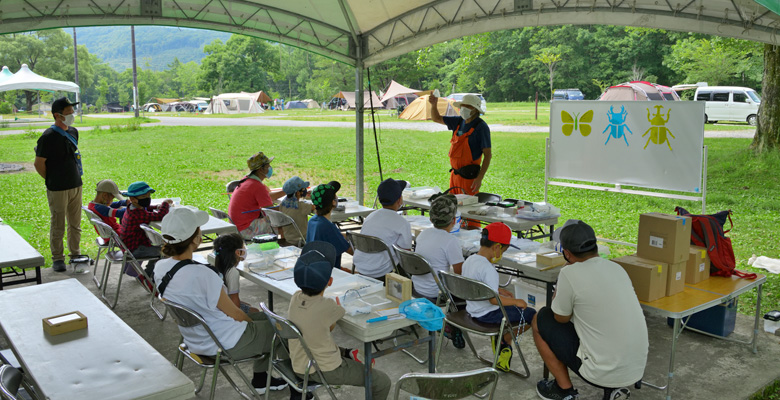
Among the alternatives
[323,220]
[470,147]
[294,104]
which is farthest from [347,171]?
[294,104]

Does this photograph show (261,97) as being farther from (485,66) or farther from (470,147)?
(470,147)

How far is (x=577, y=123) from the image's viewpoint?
696 cm

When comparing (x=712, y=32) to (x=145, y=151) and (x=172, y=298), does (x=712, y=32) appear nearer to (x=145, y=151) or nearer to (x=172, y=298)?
(x=172, y=298)

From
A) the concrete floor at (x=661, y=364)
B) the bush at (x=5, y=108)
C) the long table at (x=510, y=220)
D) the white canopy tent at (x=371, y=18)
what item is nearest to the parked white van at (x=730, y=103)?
the white canopy tent at (x=371, y=18)

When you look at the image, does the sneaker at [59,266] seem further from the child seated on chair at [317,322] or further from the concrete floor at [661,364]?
the child seated on chair at [317,322]

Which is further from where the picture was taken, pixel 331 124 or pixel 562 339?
pixel 331 124

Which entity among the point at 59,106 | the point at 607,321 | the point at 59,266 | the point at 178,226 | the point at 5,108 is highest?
the point at 5,108

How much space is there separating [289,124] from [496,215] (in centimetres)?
2159

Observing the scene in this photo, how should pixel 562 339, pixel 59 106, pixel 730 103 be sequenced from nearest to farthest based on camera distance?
pixel 562 339 → pixel 59 106 → pixel 730 103

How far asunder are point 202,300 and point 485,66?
34782 mm

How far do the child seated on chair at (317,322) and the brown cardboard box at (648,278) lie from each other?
189cm

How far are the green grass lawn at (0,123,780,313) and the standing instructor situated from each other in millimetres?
2346

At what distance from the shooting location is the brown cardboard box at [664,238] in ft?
12.7

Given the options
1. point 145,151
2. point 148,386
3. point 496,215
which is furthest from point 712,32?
point 145,151
